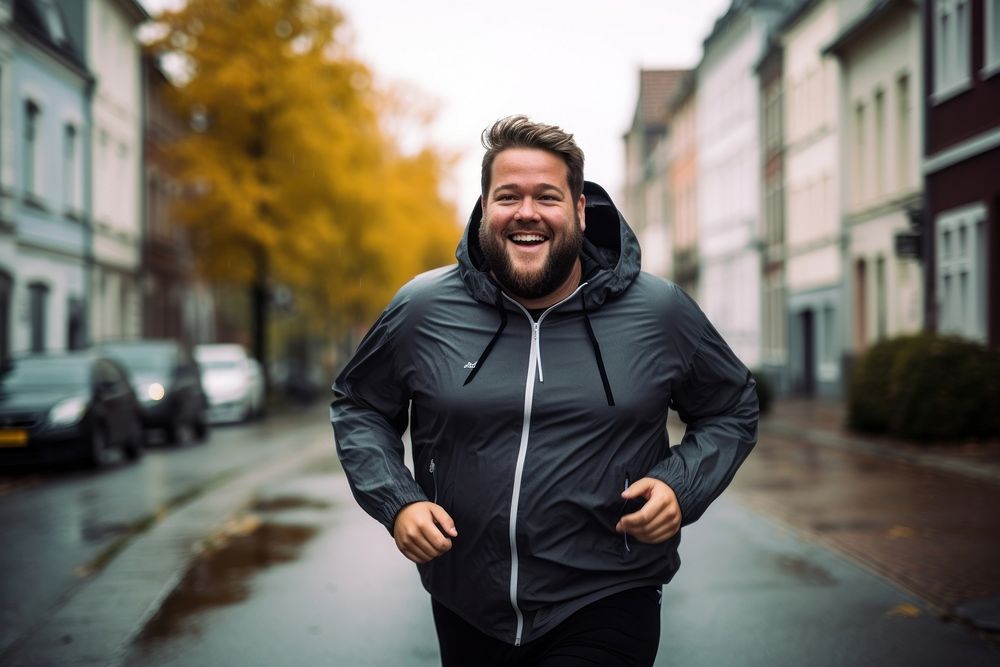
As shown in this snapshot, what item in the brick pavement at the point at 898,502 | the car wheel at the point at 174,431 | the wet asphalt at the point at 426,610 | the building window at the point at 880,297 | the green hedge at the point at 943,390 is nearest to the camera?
the wet asphalt at the point at 426,610

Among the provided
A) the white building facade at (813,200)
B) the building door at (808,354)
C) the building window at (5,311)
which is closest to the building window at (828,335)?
the white building facade at (813,200)

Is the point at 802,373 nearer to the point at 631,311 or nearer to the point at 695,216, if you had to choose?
the point at 695,216

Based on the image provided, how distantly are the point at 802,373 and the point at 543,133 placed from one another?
1454 inches

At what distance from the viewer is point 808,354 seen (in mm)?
39312

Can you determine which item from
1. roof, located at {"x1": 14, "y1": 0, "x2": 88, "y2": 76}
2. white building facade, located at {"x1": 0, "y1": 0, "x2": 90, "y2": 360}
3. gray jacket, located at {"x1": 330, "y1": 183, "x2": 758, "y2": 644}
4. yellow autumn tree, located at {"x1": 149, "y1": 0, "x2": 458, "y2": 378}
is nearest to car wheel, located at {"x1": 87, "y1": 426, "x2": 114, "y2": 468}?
white building facade, located at {"x1": 0, "y1": 0, "x2": 90, "y2": 360}

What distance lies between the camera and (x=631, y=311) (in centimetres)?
347

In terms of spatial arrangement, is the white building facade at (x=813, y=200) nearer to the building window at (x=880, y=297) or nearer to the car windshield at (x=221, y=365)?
the building window at (x=880, y=297)

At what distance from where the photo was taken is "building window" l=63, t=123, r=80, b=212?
33500 mm

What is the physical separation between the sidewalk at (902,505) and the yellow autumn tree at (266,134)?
20.0 metres

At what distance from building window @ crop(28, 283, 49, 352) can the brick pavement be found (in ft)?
58.6

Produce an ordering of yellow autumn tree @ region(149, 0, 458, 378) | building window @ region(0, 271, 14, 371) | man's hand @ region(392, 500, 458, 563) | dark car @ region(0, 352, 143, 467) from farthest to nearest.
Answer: yellow autumn tree @ region(149, 0, 458, 378), building window @ region(0, 271, 14, 371), dark car @ region(0, 352, 143, 467), man's hand @ region(392, 500, 458, 563)

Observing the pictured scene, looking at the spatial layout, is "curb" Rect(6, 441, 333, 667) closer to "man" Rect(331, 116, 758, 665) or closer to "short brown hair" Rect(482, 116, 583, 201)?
"man" Rect(331, 116, 758, 665)

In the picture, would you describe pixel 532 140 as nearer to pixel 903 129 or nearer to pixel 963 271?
pixel 963 271

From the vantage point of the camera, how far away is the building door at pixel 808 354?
38.6 metres
